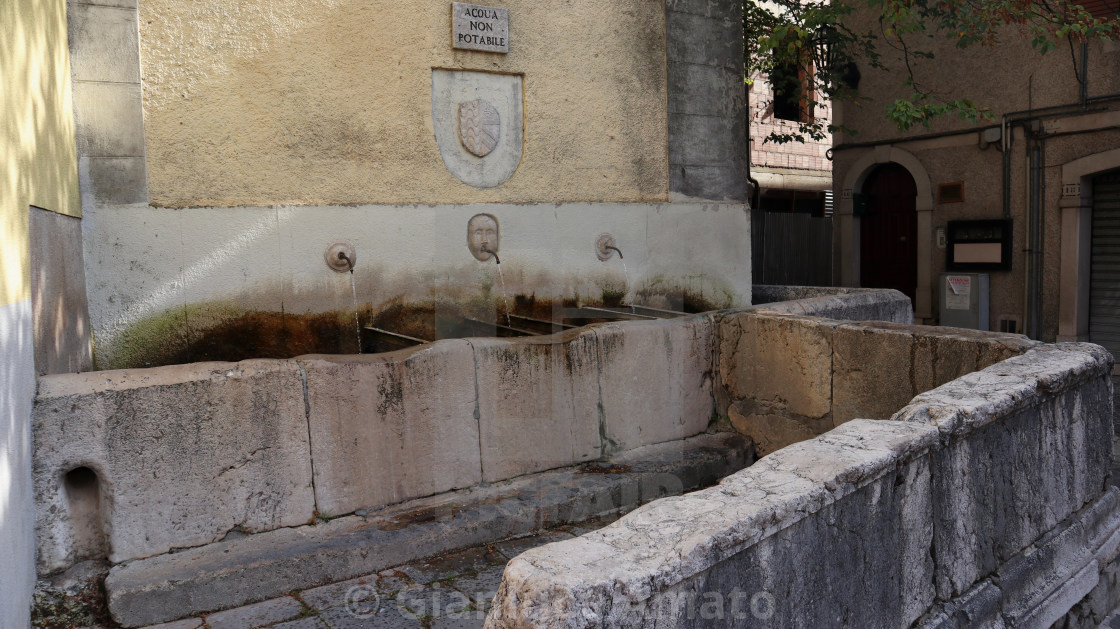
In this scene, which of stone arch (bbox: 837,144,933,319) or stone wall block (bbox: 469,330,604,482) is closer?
stone wall block (bbox: 469,330,604,482)

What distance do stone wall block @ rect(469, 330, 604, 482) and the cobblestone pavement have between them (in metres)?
0.58

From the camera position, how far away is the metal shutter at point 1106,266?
8.59 metres

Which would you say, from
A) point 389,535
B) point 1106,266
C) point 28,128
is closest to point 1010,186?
point 1106,266

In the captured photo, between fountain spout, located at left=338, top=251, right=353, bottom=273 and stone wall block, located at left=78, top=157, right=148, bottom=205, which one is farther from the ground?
stone wall block, located at left=78, top=157, right=148, bottom=205

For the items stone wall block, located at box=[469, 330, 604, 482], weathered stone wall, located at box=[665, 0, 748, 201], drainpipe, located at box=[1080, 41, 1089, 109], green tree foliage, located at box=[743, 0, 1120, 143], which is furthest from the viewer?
drainpipe, located at box=[1080, 41, 1089, 109]

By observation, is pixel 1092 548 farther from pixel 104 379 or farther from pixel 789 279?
pixel 789 279

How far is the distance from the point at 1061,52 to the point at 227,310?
29.1 feet

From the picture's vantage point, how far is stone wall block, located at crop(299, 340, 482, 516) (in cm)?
324

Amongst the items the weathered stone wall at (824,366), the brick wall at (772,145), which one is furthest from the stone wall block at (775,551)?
the brick wall at (772,145)

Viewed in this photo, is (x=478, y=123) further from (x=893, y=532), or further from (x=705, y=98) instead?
(x=893, y=532)

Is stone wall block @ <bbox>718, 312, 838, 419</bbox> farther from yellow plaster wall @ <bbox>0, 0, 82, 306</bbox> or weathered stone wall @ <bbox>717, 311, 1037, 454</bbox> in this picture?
yellow plaster wall @ <bbox>0, 0, 82, 306</bbox>

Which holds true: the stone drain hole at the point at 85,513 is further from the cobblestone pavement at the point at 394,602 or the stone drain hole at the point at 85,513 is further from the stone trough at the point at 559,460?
the cobblestone pavement at the point at 394,602

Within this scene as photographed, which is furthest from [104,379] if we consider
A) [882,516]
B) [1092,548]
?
[1092,548]

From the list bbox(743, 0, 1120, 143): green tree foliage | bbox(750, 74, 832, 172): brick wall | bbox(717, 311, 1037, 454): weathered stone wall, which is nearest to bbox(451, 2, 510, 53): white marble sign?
bbox(717, 311, 1037, 454): weathered stone wall
